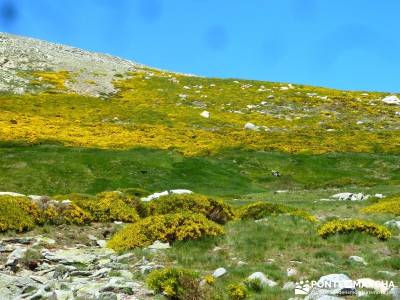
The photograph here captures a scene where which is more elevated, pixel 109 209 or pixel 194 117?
pixel 194 117

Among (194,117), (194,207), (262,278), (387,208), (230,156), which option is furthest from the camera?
(194,117)

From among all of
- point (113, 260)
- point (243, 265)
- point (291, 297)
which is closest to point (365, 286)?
point (291, 297)

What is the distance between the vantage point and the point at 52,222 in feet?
72.4

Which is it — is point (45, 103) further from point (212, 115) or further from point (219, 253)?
point (219, 253)

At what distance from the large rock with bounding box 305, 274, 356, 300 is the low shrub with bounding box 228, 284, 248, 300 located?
59.2 inches

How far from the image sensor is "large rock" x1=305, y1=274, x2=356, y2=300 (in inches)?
492

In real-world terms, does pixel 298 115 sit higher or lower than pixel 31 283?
higher

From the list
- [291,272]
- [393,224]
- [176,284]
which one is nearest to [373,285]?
[291,272]

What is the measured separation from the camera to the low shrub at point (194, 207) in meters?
24.1

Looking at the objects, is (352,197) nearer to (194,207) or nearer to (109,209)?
(194,207)

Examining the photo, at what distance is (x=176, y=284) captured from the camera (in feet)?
43.9

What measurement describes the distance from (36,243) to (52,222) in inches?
116

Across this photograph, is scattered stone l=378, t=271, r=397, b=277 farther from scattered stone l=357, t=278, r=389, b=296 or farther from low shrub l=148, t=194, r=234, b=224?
low shrub l=148, t=194, r=234, b=224

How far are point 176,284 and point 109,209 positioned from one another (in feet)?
37.3
